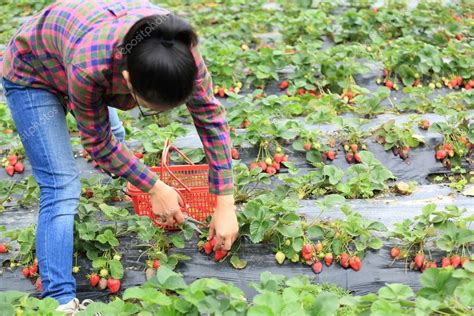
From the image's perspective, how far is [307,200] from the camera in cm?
384

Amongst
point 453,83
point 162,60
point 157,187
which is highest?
point 162,60

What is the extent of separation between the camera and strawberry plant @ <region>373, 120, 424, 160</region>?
4.39 metres

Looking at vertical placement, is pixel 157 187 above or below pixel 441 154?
above

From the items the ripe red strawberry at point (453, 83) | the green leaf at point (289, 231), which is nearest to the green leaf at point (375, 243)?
the green leaf at point (289, 231)

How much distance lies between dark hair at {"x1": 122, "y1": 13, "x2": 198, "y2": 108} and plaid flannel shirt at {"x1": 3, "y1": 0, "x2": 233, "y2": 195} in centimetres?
12

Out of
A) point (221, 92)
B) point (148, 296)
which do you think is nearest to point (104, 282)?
point (148, 296)

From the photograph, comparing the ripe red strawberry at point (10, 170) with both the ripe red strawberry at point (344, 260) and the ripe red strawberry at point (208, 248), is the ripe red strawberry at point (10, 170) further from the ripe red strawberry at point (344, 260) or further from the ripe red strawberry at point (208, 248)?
the ripe red strawberry at point (344, 260)

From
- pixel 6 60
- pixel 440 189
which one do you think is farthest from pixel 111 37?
pixel 440 189

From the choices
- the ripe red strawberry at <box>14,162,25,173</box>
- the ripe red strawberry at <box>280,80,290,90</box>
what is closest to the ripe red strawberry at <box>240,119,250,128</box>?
the ripe red strawberry at <box>280,80,290,90</box>

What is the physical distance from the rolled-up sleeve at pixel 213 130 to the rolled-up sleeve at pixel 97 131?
26cm

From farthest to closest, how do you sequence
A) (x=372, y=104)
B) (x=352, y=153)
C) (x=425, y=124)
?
(x=372, y=104) < (x=425, y=124) < (x=352, y=153)

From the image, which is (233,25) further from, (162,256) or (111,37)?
(111,37)

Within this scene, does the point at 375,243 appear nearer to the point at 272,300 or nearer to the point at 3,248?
the point at 272,300

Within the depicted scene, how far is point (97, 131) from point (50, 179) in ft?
1.39
